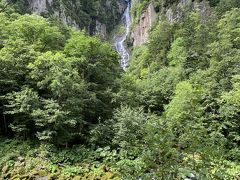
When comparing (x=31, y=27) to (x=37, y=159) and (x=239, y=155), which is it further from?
(x=239, y=155)

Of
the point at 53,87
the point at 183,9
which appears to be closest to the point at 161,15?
the point at 183,9

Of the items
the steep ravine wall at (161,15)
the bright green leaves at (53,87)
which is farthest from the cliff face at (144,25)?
the bright green leaves at (53,87)

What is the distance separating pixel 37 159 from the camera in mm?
18922

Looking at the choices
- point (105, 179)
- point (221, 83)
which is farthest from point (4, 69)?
point (221, 83)

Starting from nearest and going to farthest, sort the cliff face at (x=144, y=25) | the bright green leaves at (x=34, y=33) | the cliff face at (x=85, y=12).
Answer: the bright green leaves at (x=34, y=33), the cliff face at (x=144, y=25), the cliff face at (x=85, y=12)

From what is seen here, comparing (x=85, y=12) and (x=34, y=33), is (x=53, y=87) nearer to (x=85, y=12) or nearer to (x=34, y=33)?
(x=34, y=33)

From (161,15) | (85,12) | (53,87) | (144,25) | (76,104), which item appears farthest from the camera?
(85,12)

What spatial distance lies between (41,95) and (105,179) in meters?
8.80

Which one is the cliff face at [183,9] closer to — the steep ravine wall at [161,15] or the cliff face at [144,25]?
the steep ravine wall at [161,15]

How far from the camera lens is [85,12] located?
95562mm

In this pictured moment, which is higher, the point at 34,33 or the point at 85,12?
the point at 85,12

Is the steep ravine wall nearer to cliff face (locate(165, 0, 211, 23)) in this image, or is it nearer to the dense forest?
cliff face (locate(165, 0, 211, 23))

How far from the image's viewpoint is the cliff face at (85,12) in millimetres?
75688

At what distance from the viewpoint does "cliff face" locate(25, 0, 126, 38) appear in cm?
7569
